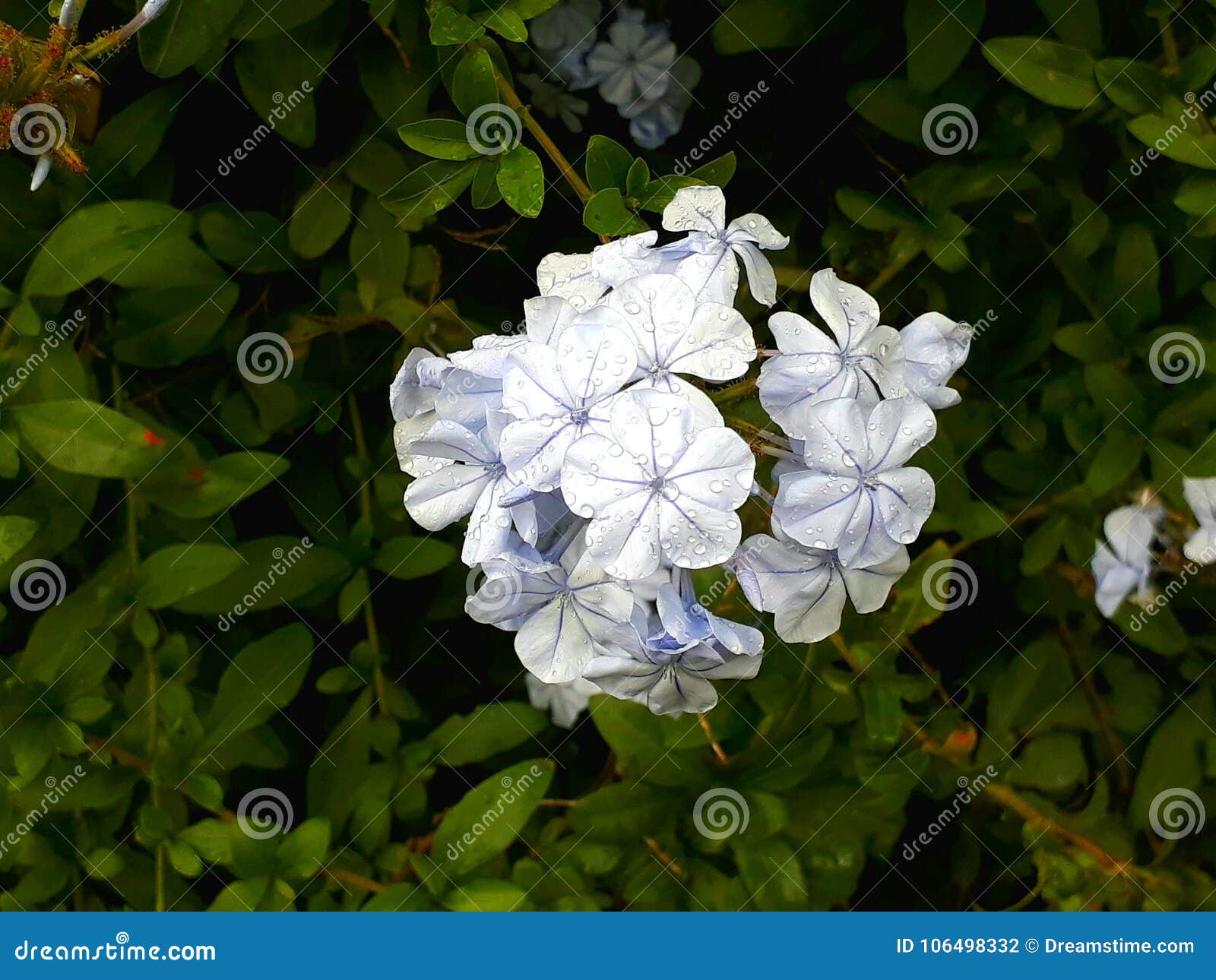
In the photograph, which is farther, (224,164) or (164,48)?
(224,164)

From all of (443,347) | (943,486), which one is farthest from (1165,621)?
(443,347)

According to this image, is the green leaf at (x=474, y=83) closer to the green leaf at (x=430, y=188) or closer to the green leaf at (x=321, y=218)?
the green leaf at (x=430, y=188)

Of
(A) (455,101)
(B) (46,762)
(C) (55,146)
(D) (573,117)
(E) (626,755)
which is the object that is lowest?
(B) (46,762)

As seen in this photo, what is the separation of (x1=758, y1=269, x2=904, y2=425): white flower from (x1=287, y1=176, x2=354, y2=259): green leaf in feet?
2.46

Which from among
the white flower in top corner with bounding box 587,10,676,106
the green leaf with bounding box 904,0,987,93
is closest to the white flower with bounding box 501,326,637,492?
the green leaf with bounding box 904,0,987,93

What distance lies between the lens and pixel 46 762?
4.83ft

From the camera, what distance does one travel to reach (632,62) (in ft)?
5.23

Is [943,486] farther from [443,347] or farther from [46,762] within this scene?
[46,762]

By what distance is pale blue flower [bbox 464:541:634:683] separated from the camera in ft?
3.12

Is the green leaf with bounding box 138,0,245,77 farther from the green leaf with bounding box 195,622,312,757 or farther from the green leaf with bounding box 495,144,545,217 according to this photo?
the green leaf with bounding box 195,622,312,757

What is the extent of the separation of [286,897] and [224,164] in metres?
1.06

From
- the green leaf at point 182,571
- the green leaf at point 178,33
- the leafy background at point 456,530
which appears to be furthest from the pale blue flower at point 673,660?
the green leaf at point 178,33

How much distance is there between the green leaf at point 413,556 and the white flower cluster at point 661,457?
43 cm

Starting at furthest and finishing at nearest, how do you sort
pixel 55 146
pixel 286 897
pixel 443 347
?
pixel 443 347 < pixel 286 897 < pixel 55 146
